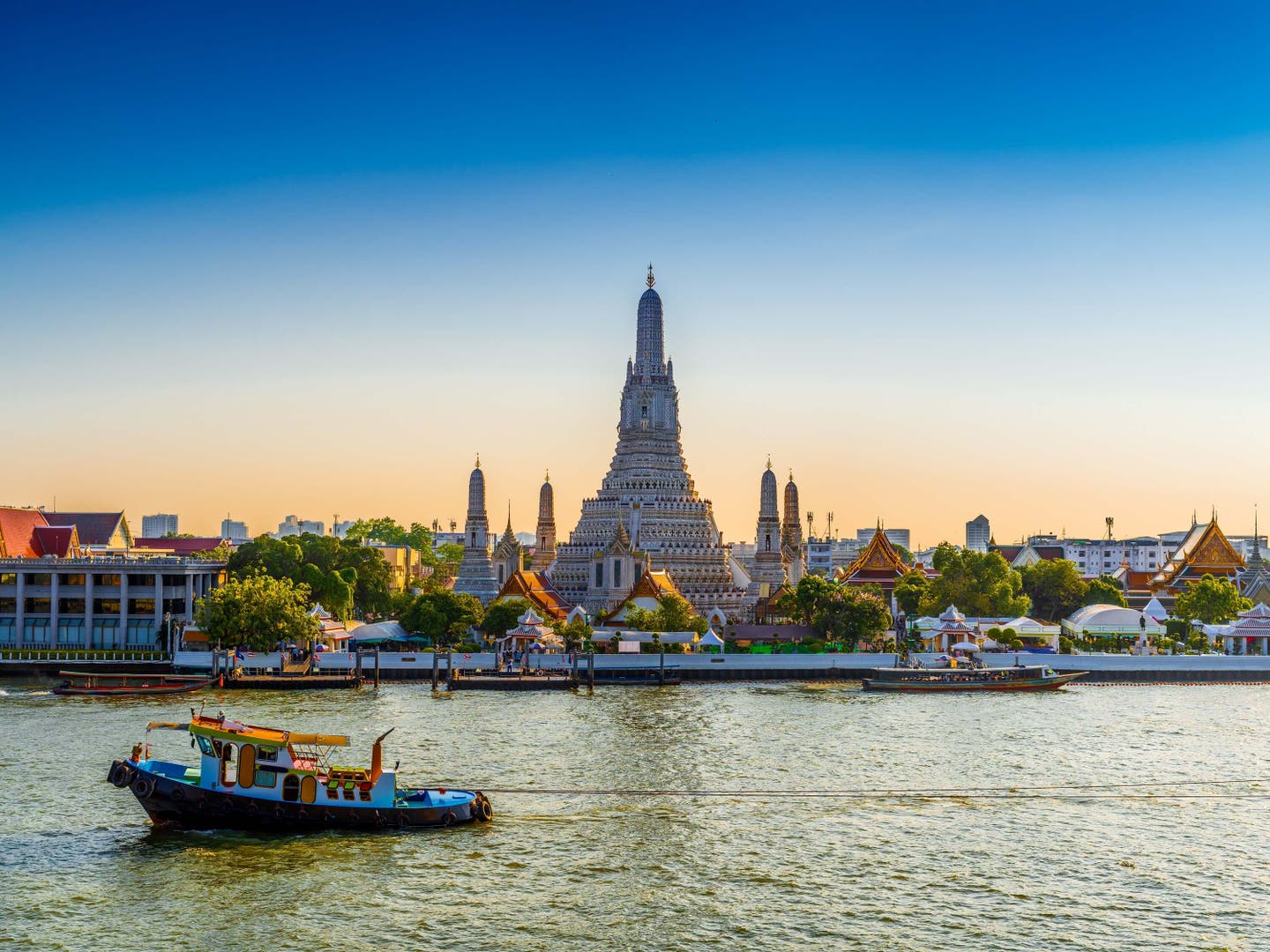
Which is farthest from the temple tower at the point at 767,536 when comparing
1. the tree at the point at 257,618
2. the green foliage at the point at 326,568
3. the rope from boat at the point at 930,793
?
the rope from boat at the point at 930,793

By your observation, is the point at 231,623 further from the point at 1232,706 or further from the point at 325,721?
the point at 1232,706

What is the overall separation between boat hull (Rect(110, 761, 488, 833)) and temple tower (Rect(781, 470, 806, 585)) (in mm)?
92808

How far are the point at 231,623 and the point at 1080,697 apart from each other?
5089cm

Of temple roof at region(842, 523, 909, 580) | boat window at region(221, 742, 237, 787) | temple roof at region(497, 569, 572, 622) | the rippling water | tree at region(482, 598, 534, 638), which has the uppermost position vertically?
temple roof at region(842, 523, 909, 580)

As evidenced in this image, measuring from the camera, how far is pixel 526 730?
59562 millimetres

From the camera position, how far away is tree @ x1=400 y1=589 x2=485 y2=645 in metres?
88.9

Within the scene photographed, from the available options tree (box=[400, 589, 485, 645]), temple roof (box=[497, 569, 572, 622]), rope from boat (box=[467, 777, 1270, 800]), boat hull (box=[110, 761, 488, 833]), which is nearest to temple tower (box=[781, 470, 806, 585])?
temple roof (box=[497, 569, 572, 622])

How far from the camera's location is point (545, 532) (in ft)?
431

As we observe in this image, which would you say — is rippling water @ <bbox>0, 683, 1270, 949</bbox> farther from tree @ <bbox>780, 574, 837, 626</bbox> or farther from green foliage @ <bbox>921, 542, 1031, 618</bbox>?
green foliage @ <bbox>921, 542, 1031, 618</bbox>

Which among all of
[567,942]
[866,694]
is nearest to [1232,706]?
[866,694]

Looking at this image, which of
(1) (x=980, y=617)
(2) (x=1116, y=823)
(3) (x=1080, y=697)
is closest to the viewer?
(2) (x=1116, y=823)

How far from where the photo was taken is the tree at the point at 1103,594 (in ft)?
373

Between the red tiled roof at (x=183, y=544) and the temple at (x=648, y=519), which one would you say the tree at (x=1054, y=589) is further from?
the red tiled roof at (x=183, y=544)

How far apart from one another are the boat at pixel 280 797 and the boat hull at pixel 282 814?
27mm
